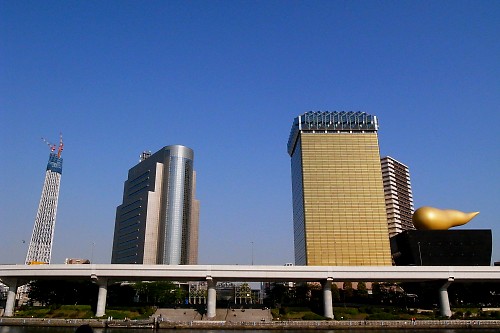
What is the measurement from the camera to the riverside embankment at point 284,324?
57.3 meters

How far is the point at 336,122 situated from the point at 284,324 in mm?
96503

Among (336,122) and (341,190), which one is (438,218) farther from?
(336,122)

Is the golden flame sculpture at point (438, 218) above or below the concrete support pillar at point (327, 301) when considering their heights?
above

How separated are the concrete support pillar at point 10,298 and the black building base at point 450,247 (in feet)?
241

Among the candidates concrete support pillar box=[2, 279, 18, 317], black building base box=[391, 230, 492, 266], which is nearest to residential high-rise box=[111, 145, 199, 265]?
concrete support pillar box=[2, 279, 18, 317]

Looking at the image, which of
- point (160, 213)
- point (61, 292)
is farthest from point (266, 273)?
point (160, 213)

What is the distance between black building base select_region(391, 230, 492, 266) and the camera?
255 feet

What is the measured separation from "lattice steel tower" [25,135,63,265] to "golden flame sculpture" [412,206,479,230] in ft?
336

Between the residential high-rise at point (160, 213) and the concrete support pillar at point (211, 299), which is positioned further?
the residential high-rise at point (160, 213)

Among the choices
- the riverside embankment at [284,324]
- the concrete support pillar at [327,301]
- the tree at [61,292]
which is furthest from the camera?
the tree at [61,292]

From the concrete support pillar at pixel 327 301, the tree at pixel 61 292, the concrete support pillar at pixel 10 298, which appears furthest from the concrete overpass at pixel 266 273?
the tree at pixel 61 292

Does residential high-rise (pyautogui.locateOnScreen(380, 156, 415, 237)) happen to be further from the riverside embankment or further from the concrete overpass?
the riverside embankment

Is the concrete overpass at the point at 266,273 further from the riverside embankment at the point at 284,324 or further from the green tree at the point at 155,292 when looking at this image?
the green tree at the point at 155,292

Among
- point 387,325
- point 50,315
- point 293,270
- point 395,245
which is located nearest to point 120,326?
point 50,315
